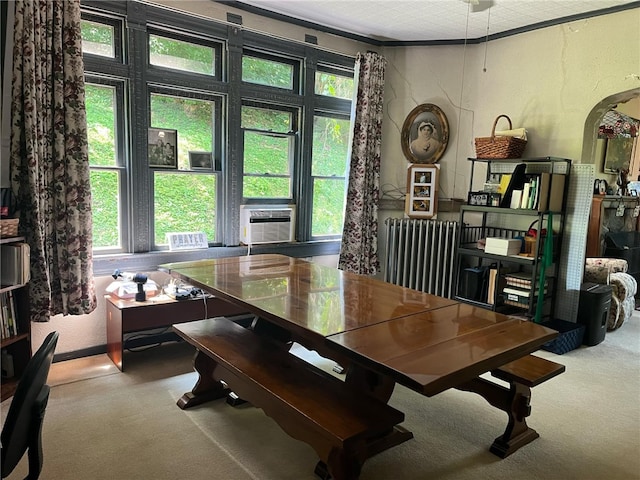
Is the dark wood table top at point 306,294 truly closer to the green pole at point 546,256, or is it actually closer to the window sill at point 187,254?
the window sill at point 187,254

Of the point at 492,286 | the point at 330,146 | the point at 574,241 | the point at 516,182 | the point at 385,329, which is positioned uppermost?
the point at 330,146

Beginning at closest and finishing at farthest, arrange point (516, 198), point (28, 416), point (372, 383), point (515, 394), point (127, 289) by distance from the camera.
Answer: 1. point (28, 416)
2. point (372, 383)
3. point (515, 394)
4. point (127, 289)
5. point (516, 198)

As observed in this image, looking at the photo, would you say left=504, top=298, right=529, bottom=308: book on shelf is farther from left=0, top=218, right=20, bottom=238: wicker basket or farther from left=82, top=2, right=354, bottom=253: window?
left=0, top=218, right=20, bottom=238: wicker basket

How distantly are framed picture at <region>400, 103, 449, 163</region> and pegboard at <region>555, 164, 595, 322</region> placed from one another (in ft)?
4.03

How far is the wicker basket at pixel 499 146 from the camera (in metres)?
3.87

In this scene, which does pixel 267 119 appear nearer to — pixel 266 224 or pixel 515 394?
pixel 266 224

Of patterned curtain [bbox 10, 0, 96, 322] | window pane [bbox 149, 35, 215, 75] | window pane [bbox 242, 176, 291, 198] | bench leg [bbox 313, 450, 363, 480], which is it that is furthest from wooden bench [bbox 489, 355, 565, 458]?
window pane [bbox 149, 35, 215, 75]

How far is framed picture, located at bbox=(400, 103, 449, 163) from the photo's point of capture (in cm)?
450

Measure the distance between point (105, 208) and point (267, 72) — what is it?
180 centimetres

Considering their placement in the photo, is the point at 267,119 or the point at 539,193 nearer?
the point at 539,193

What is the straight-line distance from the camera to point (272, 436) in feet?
7.69

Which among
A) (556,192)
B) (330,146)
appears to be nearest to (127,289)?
(330,146)

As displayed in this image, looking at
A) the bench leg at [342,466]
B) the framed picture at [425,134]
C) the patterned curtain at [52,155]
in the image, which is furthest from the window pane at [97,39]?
the bench leg at [342,466]

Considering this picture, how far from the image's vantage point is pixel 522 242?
3.90m
